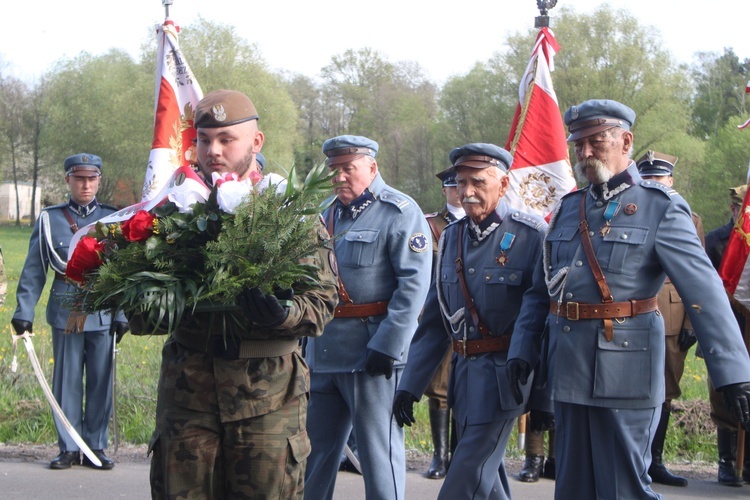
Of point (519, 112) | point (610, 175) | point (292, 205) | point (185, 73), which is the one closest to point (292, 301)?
point (292, 205)

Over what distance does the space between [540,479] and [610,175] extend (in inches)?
118

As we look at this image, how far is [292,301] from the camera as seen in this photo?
10.8 ft

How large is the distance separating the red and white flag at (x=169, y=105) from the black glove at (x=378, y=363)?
1.74 m

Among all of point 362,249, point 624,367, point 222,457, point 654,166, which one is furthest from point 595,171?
point 654,166

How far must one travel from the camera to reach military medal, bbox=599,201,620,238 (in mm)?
4262

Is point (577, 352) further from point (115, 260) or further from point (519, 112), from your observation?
point (519, 112)

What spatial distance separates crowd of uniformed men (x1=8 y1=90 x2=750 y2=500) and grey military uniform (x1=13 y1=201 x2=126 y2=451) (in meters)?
2.54

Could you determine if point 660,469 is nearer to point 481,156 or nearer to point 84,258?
point 481,156

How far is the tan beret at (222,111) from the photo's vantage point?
11.6 feet

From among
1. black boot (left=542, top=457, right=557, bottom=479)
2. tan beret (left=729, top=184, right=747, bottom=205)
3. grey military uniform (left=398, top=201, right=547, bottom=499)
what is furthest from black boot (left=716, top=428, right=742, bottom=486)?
grey military uniform (left=398, top=201, right=547, bottom=499)

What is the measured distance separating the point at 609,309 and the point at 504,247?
2.66ft

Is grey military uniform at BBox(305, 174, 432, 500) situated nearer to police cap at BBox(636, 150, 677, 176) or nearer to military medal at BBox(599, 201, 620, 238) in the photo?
military medal at BBox(599, 201, 620, 238)

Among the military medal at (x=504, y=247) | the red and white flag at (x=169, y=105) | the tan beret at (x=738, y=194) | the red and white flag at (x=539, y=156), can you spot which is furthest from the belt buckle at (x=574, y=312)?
the tan beret at (x=738, y=194)

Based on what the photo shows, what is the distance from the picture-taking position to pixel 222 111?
3.54m
